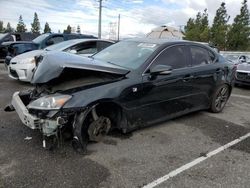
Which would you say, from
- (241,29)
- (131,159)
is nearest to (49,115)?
(131,159)

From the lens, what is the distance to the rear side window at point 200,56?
5.32 metres

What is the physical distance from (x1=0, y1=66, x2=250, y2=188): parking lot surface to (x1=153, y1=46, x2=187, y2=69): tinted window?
3.76 ft

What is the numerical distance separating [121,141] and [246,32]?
33.2m

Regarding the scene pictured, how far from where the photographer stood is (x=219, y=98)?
6082mm

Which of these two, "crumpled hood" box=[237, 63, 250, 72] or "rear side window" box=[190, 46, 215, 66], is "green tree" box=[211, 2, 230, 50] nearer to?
"crumpled hood" box=[237, 63, 250, 72]

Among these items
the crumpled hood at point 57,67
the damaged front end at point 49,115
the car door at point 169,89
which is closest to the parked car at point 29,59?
the crumpled hood at point 57,67

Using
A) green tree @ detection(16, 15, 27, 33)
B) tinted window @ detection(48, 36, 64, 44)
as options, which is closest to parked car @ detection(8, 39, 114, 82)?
tinted window @ detection(48, 36, 64, 44)

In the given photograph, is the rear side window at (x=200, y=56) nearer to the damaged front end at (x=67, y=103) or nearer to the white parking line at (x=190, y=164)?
the white parking line at (x=190, y=164)

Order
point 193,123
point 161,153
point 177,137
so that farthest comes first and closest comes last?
point 193,123, point 177,137, point 161,153

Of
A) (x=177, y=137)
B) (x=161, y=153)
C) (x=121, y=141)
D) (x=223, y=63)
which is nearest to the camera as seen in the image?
(x=161, y=153)

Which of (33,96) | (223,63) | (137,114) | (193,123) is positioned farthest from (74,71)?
(223,63)

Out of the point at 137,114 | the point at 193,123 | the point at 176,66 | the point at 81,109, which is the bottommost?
the point at 193,123

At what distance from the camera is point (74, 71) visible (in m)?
3.66

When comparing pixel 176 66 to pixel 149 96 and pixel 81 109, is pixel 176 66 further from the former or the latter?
pixel 81 109
